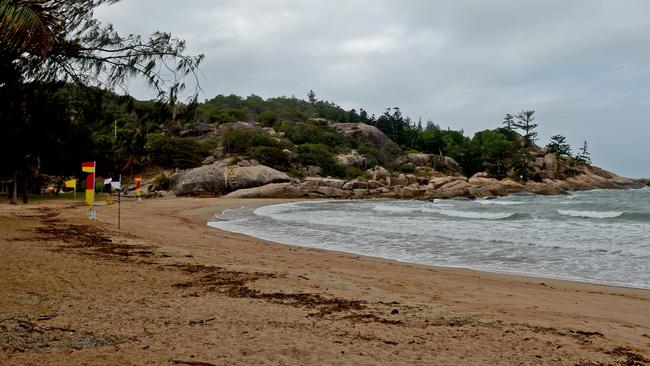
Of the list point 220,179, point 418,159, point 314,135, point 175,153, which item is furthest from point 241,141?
point 418,159

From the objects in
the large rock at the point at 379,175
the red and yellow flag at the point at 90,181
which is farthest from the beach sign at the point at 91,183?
the large rock at the point at 379,175

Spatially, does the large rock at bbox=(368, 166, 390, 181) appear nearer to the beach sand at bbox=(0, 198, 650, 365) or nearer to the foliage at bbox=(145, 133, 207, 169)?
the foliage at bbox=(145, 133, 207, 169)

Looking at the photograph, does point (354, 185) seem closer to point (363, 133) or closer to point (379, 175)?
point (379, 175)

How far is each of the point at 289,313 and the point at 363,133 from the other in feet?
279

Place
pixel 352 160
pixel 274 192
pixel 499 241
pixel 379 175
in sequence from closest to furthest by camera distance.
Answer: pixel 499 241 < pixel 274 192 < pixel 379 175 < pixel 352 160

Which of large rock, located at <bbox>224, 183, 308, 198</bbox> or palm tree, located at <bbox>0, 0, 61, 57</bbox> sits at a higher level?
palm tree, located at <bbox>0, 0, 61, 57</bbox>

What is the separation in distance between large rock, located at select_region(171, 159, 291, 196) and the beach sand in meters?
39.4

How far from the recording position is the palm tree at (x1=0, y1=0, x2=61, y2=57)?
14.3ft

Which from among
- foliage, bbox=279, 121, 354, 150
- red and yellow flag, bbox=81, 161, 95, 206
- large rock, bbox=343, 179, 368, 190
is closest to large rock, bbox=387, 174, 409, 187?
large rock, bbox=343, 179, 368, 190

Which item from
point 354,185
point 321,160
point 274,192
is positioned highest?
point 321,160

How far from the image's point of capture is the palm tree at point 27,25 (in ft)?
14.3

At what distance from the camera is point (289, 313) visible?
639 cm

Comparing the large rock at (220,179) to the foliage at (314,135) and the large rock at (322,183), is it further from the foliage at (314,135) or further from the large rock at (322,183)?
the foliage at (314,135)

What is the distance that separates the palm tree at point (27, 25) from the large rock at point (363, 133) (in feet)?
277
